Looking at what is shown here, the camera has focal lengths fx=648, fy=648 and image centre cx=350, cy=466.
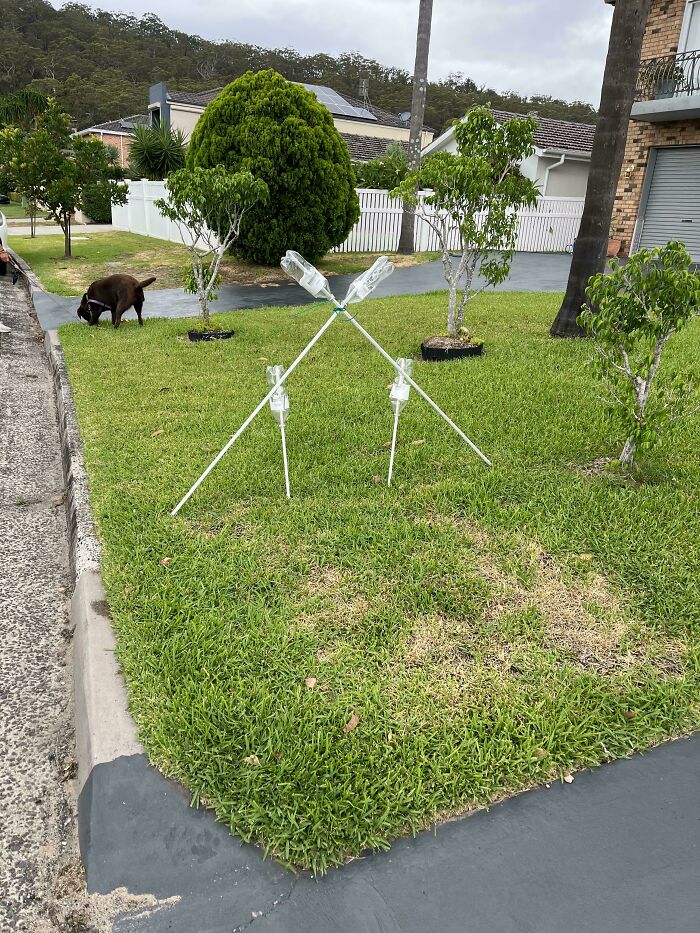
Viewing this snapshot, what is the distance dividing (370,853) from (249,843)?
1.18ft

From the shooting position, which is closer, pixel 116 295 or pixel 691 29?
pixel 116 295

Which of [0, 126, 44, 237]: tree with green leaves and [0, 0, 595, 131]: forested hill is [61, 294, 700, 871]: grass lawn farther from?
[0, 0, 595, 131]: forested hill

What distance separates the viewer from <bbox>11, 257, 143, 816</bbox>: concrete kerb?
224 centimetres

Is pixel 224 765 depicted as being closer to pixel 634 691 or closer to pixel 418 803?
pixel 418 803

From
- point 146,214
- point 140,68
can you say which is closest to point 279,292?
point 146,214

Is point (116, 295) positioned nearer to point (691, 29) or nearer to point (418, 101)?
point (418, 101)

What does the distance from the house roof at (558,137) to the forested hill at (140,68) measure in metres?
37.5

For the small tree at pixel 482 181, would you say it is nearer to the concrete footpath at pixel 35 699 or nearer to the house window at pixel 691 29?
the concrete footpath at pixel 35 699

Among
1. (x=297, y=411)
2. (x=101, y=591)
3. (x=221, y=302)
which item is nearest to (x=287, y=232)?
(x=221, y=302)

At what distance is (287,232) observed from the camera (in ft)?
45.6

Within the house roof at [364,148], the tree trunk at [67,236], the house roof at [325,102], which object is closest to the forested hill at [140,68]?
the house roof at [325,102]

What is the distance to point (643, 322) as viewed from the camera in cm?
367

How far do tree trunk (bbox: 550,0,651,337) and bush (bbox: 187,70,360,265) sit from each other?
7.97 meters

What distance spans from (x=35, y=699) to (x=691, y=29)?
17832 mm
